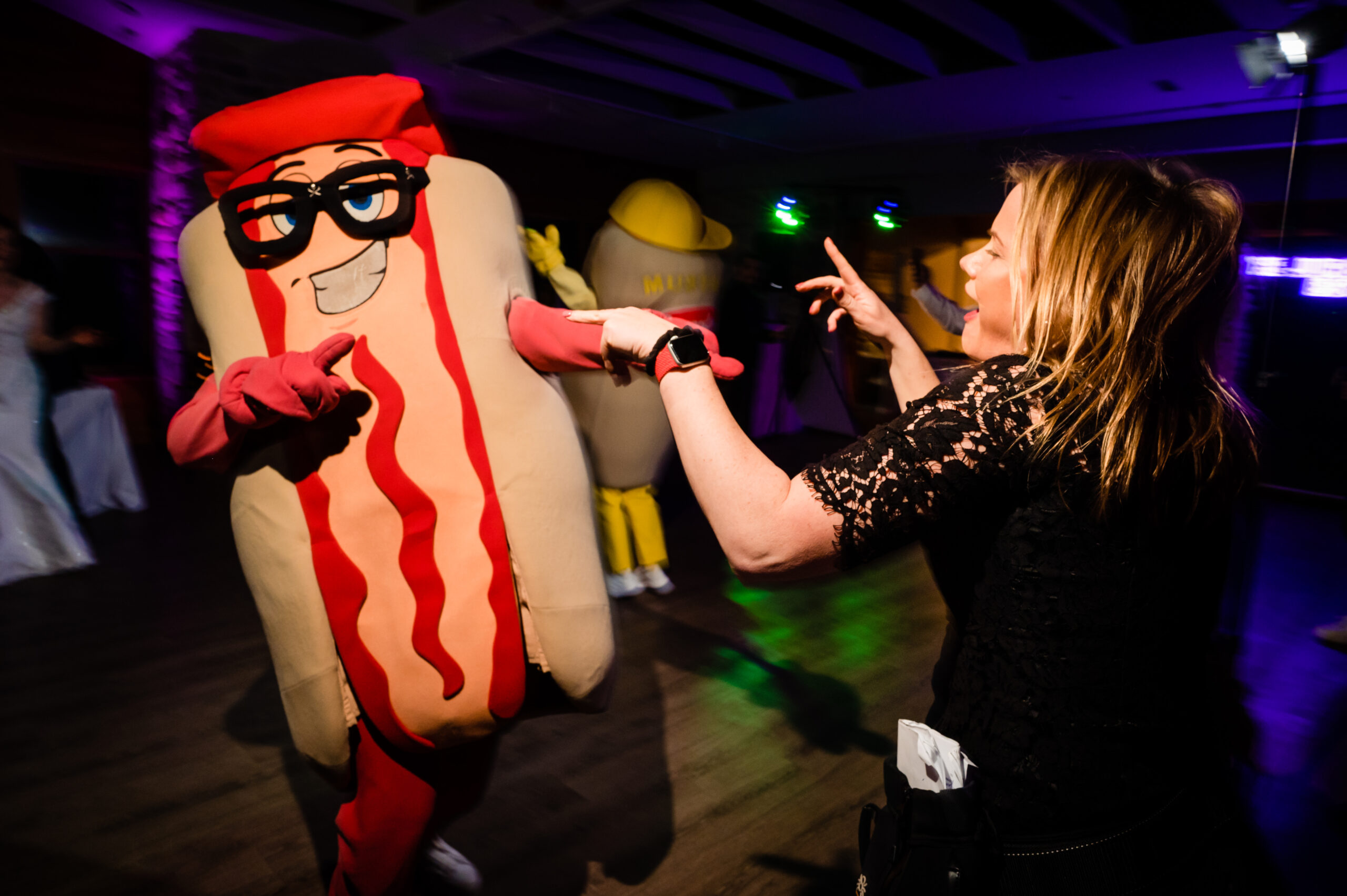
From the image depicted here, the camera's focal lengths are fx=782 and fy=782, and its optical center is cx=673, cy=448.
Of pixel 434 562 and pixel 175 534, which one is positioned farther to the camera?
pixel 175 534

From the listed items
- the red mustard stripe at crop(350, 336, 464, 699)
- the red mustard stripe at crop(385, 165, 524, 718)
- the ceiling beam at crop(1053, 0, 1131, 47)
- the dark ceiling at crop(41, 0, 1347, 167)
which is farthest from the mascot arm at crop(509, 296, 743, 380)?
the ceiling beam at crop(1053, 0, 1131, 47)

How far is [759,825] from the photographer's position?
191 centimetres

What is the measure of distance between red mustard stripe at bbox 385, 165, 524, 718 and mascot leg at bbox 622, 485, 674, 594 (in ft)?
6.81

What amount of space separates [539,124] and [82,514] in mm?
4628

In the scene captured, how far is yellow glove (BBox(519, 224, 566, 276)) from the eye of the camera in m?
2.21

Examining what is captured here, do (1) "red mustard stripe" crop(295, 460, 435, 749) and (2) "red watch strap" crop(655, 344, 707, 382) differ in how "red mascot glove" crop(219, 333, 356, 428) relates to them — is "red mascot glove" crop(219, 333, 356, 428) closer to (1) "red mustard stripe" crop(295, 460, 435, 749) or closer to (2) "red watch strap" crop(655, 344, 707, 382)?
(1) "red mustard stripe" crop(295, 460, 435, 749)

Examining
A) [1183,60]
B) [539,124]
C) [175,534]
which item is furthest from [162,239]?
[1183,60]

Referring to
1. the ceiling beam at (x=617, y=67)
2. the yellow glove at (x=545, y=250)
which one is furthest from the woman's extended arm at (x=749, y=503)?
the ceiling beam at (x=617, y=67)

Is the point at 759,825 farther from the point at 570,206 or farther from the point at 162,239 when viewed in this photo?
the point at 570,206

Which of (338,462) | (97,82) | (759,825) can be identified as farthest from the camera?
(97,82)

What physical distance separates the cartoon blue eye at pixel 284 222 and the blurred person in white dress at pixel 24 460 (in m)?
3.07

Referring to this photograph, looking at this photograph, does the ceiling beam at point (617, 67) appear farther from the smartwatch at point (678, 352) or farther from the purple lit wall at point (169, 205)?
the smartwatch at point (678, 352)

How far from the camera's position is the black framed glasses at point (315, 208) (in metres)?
1.17

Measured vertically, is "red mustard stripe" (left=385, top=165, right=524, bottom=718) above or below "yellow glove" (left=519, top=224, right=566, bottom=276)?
below
